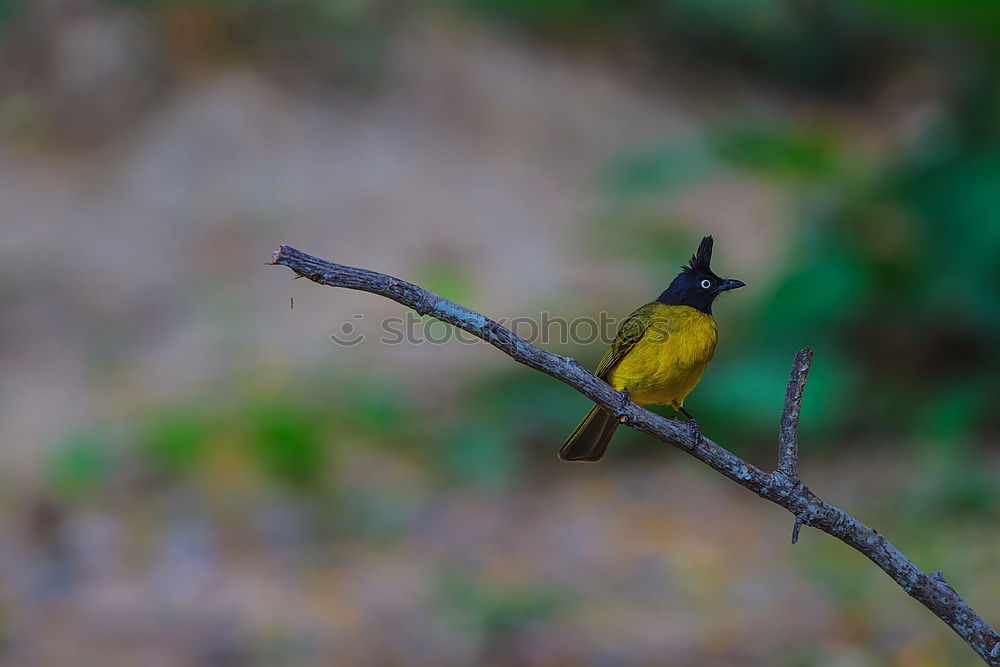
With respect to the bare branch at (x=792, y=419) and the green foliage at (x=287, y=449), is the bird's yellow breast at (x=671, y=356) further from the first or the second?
the green foliage at (x=287, y=449)

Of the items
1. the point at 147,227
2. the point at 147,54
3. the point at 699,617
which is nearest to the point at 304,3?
the point at 147,54

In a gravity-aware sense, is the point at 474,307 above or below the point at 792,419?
above

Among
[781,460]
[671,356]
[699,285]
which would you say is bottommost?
[781,460]

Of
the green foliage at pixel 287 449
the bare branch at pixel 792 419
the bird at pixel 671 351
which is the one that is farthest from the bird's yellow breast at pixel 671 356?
the green foliage at pixel 287 449

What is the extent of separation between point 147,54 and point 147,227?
168 centimetres

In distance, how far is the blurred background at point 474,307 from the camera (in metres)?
4.63

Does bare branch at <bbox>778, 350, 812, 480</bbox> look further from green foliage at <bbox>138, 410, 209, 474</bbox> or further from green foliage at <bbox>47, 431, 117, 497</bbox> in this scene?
green foliage at <bbox>47, 431, 117, 497</bbox>

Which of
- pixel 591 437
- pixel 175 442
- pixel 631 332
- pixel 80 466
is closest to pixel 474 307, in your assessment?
pixel 175 442

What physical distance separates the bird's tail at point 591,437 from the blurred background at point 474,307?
2.17m

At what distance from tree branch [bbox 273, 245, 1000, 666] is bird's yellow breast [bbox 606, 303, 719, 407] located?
0.31m

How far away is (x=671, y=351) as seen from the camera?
2113 mm

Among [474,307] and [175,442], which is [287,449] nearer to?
Result: [175,442]

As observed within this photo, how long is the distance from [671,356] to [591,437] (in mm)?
245

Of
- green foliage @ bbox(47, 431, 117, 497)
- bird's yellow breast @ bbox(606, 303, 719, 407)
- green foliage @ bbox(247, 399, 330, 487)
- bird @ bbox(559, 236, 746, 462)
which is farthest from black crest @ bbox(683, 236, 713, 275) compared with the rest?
green foliage @ bbox(47, 431, 117, 497)
